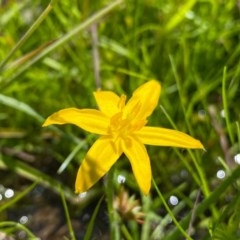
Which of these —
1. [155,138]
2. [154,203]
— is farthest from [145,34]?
[155,138]

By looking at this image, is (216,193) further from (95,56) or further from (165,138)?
(95,56)

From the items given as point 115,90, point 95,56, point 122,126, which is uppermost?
point 122,126

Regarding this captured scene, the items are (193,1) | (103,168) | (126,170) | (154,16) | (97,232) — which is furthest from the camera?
(154,16)

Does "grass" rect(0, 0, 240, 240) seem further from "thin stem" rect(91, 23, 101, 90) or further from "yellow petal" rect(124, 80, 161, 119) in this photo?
"yellow petal" rect(124, 80, 161, 119)

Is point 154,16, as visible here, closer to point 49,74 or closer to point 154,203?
point 49,74

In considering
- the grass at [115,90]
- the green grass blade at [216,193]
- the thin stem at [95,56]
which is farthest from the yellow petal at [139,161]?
the thin stem at [95,56]

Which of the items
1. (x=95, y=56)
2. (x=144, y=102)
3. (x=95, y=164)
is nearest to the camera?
(x=95, y=164)

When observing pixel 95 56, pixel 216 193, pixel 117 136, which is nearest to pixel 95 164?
pixel 117 136
